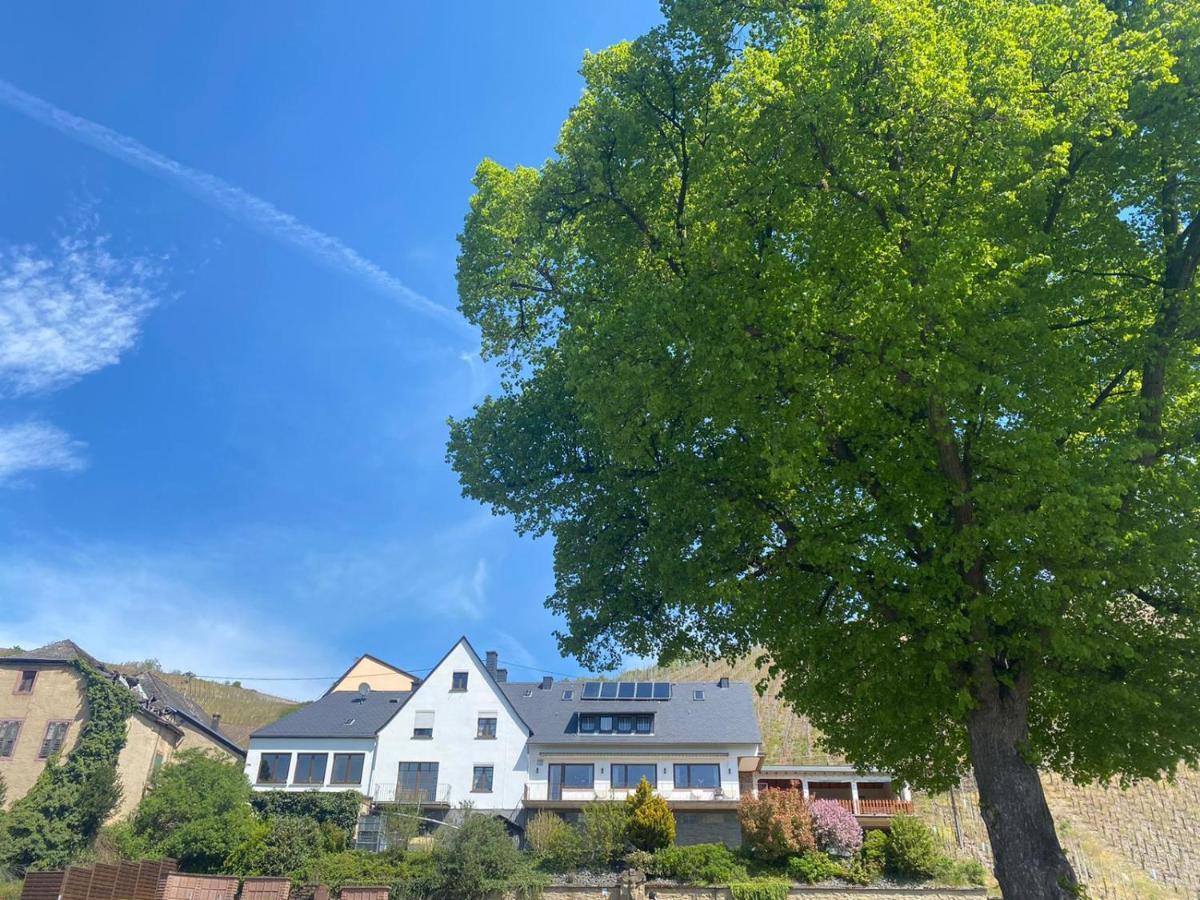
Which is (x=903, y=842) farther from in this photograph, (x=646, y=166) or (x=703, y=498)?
(x=646, y=166)

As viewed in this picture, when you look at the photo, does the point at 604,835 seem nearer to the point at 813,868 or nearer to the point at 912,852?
the point at 813,868

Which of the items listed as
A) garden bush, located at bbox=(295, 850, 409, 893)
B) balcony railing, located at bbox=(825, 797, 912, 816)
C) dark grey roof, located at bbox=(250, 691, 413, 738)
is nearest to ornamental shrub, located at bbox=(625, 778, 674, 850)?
balcony railing, located at bbox=(825, 797, 912, 816)

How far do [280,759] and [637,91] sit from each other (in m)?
39.9

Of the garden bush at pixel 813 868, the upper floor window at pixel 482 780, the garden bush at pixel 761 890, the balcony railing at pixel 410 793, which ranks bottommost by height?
the garden bush at pixel 761 890

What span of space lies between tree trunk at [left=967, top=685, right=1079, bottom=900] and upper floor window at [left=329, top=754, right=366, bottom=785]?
36571mm

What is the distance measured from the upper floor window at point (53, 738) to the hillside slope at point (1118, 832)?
1173 inches

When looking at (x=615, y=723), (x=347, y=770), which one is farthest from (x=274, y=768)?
(x=615, y=723)

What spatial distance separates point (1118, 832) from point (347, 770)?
117 feet

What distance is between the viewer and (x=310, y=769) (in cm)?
4169

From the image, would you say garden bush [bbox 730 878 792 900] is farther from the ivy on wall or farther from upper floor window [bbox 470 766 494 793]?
the ivy on wall

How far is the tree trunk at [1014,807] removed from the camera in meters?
10.0

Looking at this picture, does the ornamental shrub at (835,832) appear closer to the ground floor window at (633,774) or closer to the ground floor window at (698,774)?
the ground floor window at (698,774)

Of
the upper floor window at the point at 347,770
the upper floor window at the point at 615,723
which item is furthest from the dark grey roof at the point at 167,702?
the upper floor window at the point at 615,723

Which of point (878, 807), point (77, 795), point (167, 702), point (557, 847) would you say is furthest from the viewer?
point (167, 702)
